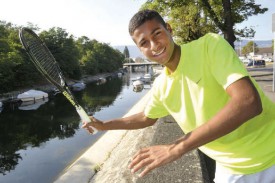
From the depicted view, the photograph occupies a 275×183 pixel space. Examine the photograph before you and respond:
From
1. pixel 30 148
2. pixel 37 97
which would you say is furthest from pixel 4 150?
pixel 37 97

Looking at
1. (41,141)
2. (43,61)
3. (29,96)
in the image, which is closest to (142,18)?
(43,61)

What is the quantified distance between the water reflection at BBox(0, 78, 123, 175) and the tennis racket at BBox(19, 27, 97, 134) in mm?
19512

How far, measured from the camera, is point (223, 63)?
2350mm

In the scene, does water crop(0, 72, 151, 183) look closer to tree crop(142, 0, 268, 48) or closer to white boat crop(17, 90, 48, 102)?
white boat crop(17, 90, 48, 102)

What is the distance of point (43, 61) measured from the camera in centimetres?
493

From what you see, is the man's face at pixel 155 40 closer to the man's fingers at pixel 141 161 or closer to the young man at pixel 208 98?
the young man at pixel 208 98

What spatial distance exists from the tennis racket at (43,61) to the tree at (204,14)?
985 inches

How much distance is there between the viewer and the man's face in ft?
8.74

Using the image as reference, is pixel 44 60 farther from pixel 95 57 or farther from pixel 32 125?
pixel 95 57

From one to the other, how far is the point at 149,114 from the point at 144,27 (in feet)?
4.18

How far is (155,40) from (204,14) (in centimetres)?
3347

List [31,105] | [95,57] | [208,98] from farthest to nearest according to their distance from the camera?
[95,57] → [31,105] → [208,98]

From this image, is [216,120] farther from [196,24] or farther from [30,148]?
[196,24]

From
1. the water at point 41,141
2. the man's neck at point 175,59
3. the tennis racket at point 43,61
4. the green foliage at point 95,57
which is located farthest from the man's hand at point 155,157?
the green foliage at point 95,57
